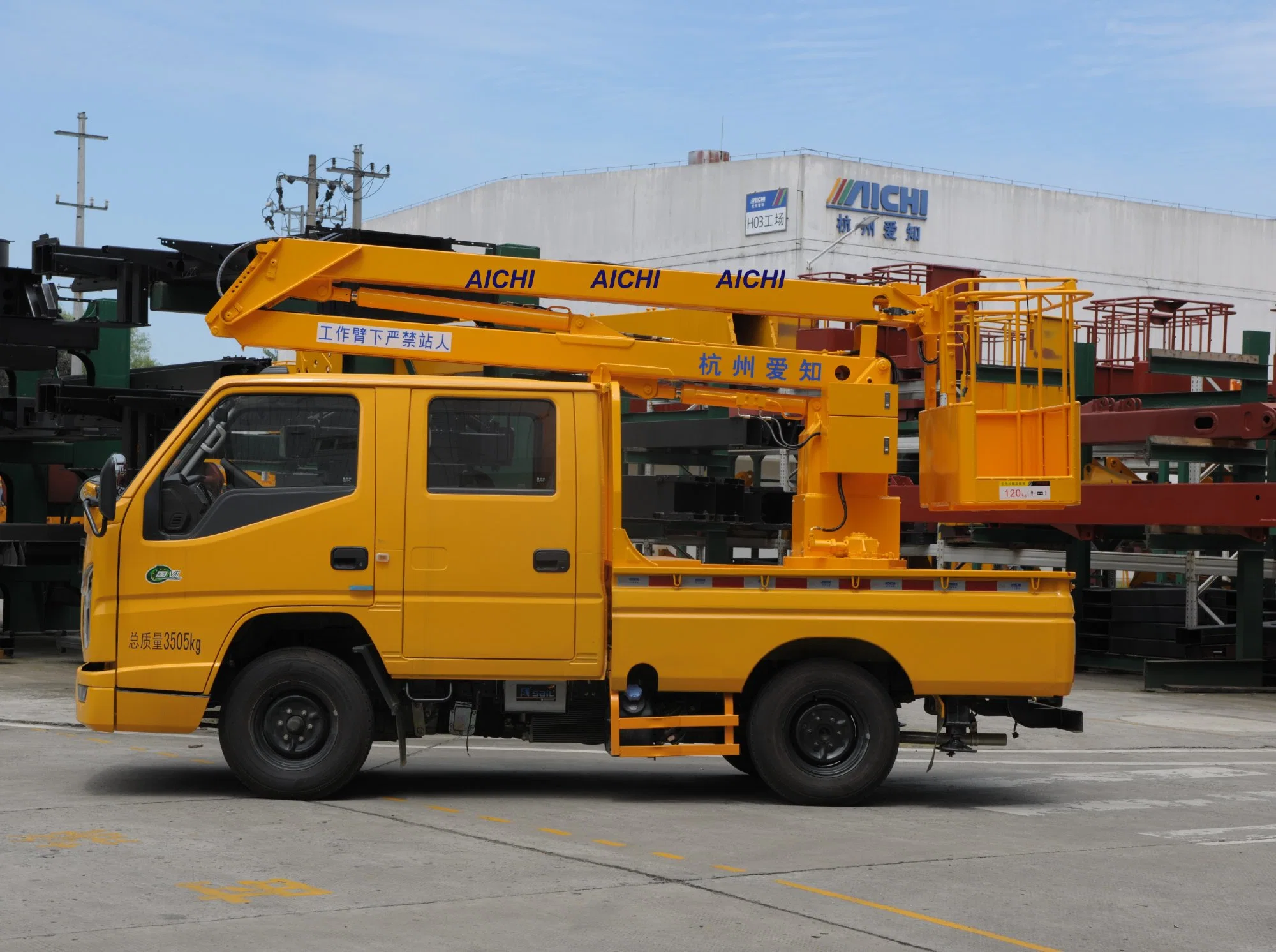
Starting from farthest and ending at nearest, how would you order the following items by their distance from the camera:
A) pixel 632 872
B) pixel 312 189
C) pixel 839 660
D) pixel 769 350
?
1. pixel 312 189
2. pixel 769 350
3. pixel 839 660
4. pixel 632 872

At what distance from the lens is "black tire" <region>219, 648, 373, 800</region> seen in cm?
930

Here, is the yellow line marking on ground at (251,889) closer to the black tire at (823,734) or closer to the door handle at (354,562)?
the door handle at (354,562)

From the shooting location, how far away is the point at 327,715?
30.9 feet

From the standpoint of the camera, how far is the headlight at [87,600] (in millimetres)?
9438

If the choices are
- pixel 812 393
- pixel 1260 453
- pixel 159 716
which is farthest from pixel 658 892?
pixel 1260 453

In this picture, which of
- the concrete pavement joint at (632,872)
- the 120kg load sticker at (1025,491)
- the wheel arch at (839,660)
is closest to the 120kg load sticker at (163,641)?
the concrete pavement joint at (632,872)

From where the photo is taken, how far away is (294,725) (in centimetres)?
938

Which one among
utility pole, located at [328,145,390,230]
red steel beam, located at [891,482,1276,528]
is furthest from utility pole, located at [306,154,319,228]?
red steel beam, located at [891,482,1276,528]

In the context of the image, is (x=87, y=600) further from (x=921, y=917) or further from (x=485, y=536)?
(x=921, y=917)

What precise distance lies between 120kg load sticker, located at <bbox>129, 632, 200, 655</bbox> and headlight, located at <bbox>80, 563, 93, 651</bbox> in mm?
325

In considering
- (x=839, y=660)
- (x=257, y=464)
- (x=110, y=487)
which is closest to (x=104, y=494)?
(x=110, y=487)

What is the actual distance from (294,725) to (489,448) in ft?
6.66

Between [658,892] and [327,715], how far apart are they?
3.05 metres

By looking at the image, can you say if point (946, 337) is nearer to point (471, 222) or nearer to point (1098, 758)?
point (1098, 758)
